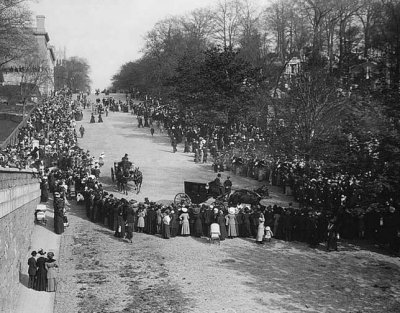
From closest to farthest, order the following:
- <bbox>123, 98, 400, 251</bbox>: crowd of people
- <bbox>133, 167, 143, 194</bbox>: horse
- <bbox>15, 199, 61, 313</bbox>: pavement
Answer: <bbox>15, 199, 61, 313</bbox>: pavement → <bbox>123, 98, 400, 251</bbox>: crowd of people → <bbox>133, 167, 143, 194</bbox>: horse

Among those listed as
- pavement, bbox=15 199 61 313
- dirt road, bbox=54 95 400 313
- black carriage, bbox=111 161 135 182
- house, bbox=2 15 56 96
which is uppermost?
house, bbox=2 15 56 96

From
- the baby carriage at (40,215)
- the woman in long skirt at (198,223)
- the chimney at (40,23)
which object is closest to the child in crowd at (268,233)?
the woman in long skirt at (198,223)

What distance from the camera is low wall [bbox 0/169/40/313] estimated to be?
1291cm

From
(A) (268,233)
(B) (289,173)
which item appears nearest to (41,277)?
(A) (268,233)

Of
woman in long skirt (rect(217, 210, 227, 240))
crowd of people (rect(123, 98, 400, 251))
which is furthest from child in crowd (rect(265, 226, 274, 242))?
crowd of people (rect(123, 98, 400, 251))

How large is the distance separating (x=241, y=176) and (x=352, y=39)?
3578 centimetres

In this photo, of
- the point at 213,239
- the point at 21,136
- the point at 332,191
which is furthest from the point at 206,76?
the point at 213,239

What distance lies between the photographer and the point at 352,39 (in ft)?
211

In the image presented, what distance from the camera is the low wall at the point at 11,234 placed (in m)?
12.9

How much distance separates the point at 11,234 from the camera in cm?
1438

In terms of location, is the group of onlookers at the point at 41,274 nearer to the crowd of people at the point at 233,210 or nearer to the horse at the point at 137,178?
the crowd of people at the point at 233,210

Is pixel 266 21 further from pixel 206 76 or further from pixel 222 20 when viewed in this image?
pixel 206 76

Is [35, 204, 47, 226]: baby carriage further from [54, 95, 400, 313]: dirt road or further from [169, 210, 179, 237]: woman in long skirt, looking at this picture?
[169, 210, 179, 237]: woman in long skirt

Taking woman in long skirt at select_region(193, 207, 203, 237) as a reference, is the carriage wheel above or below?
above
